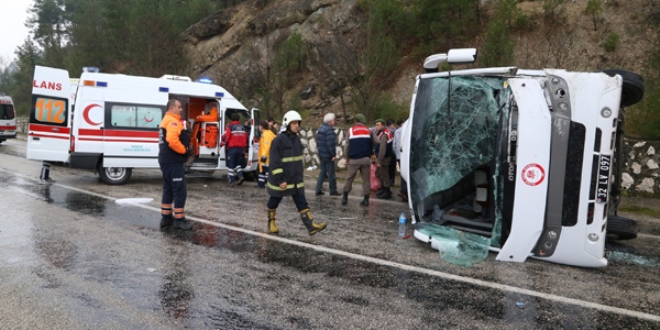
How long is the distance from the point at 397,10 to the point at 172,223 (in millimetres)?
17093

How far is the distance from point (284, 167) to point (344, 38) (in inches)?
599

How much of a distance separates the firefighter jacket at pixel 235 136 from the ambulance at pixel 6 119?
61.5 feet

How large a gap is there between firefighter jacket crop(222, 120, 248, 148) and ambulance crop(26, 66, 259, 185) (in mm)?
572

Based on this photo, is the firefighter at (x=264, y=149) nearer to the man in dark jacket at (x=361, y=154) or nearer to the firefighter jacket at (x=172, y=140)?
the man in dark jacket at (x=361, y=154)

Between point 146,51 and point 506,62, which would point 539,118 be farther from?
point 146,51

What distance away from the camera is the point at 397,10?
21.4 m

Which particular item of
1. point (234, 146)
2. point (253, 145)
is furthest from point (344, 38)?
point (234, 146)

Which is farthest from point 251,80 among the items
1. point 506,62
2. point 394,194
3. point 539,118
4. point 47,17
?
point 47,17

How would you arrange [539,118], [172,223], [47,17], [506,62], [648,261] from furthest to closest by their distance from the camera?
[47,17] → [506,62] → [172,223] → [648,261] → [539,118]

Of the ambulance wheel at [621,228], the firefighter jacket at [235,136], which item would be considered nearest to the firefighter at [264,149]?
the firefighter jacket at [235,136]

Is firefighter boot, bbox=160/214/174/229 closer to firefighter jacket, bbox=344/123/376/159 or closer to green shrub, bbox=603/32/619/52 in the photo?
firefighter jacket, bbox=344/123/376/159

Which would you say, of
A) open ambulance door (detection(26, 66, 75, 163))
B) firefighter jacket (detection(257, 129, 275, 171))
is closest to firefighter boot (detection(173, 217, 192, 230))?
firefighter jacket (detection(257, 129, 275, 171))

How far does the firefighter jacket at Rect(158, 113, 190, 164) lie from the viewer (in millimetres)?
6633

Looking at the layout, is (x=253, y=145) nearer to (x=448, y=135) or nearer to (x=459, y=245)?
(x=448, y=135)
